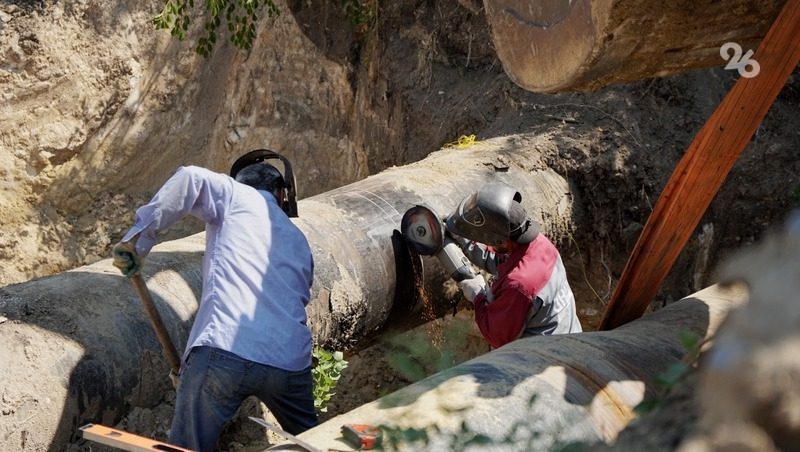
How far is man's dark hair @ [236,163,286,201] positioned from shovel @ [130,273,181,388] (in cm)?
65

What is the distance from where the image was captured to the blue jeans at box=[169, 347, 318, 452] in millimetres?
3715

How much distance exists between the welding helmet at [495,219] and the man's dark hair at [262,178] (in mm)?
831

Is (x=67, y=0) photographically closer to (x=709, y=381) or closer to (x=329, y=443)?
(x=329, y=443)

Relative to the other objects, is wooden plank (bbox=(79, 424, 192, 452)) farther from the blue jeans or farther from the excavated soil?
the excavated soil

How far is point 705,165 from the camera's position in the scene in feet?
12.2

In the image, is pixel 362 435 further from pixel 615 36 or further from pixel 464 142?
pixel 464 142

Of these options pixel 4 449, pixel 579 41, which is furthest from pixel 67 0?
pixel 579 41

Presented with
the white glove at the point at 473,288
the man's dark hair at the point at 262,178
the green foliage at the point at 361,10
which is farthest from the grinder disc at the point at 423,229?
the green foliage at the point at 361,10

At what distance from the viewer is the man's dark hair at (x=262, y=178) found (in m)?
4.28

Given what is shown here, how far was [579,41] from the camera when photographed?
3.17 m

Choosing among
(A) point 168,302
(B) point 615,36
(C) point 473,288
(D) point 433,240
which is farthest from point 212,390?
(B) point 615,36

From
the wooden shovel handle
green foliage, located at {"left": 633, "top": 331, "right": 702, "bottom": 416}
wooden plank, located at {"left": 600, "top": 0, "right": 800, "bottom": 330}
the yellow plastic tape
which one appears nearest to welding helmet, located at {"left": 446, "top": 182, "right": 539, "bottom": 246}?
wooden plank, located at {"left": 600, "top": 0, "right": 800, "bottom": 330}

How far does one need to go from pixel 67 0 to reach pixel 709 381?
759 centimetres

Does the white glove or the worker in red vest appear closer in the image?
the worker in red vest
